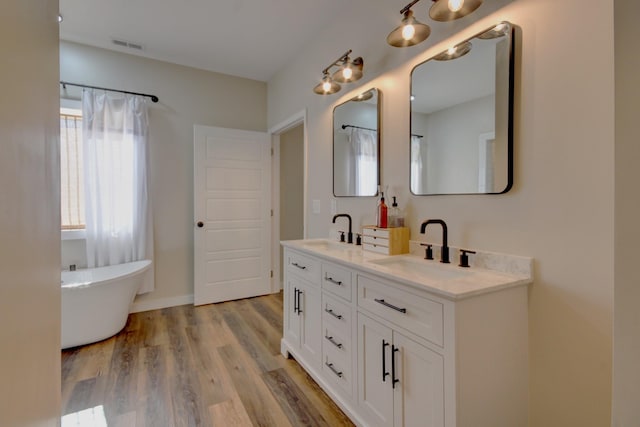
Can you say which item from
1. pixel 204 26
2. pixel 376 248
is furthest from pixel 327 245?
pixel 204 26

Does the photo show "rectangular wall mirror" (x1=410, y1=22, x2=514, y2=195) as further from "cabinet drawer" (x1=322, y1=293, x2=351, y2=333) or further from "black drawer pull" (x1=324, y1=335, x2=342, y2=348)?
"black drawer pull" (x1=324, y1=335, x2=342, y2=348)

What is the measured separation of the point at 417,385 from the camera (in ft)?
4.04

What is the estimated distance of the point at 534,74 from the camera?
4.11 feet

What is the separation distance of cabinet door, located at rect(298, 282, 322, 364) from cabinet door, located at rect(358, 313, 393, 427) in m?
0.44

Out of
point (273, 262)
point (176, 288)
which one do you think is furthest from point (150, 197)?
point (273, 262)

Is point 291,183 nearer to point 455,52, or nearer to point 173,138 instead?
point 173,138

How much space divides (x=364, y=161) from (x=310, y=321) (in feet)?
3.97

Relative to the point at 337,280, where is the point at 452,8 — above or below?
above

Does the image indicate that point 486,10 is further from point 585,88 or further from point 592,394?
point 592,394

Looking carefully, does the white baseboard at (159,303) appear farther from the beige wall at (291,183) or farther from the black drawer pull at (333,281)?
the black drawer pull at (333,281)

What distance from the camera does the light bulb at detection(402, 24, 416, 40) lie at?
1.57 m

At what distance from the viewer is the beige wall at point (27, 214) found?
54 cm

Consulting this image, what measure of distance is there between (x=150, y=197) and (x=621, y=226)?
364 centimetres

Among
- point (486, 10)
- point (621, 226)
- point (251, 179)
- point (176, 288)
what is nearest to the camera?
point (621, 226)
